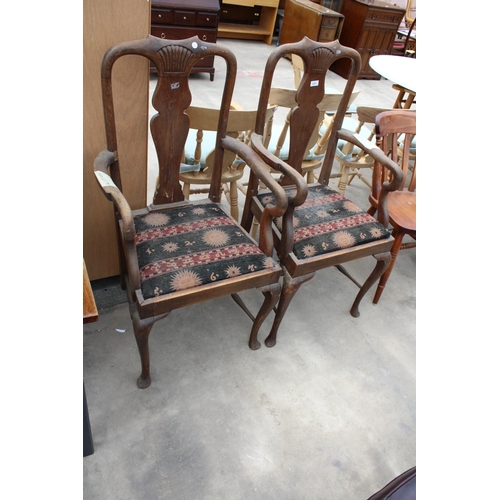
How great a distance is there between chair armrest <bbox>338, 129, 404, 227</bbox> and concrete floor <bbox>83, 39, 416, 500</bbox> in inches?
21.9

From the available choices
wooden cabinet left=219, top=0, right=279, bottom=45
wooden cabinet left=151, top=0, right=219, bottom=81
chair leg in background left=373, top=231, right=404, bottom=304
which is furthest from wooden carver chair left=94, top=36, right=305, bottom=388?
wooden cabinet left=219, top=0, right=279, bottom=45

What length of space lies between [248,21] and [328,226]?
5983mm

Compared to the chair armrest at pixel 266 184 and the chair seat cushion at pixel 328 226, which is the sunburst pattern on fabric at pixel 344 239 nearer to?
the chair seat cushion at pixel 328 226

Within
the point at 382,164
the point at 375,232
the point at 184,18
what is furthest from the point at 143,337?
the point at 184,18

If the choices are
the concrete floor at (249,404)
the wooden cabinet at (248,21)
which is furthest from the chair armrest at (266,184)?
the wooden cabinet at (248,21)

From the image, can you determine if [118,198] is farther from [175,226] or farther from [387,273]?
[387,273]

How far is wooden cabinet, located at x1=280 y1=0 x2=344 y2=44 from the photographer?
17.4 feet

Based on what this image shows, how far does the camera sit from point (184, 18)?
4039 mm

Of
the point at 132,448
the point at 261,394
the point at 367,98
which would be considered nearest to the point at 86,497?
the point at 132,448

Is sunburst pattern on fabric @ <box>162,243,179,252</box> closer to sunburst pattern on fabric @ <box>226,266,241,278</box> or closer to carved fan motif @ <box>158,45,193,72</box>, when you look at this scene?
sunburst pattern on fabric @ <box>226,266,241,278</box>

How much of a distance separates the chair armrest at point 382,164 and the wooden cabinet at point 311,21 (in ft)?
14.0

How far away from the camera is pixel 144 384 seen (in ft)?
5.04

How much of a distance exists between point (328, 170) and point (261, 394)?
109 cm

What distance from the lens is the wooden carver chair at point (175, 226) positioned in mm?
1282
